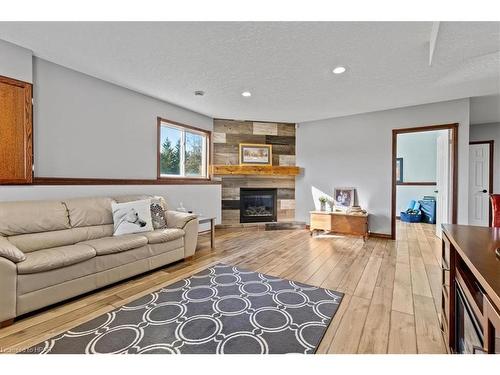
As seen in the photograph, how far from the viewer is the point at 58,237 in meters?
2.37

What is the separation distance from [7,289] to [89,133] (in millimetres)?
2062

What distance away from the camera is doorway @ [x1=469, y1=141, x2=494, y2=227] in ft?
16.6

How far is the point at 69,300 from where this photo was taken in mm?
2082

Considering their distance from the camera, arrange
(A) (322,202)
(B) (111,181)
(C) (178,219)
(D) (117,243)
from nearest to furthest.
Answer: (D) (117,243), (C) (178,219), (B) (111,181), (A) (322,202)

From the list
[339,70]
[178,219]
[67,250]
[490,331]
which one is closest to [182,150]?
[178,219]

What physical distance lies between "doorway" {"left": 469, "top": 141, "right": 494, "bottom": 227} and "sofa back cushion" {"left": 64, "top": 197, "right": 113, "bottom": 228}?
6967mm

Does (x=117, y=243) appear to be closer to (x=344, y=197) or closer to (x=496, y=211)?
(x=496, y=211)


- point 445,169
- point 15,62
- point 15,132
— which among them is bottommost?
point 445,169

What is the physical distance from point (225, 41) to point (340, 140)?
3.46 metres

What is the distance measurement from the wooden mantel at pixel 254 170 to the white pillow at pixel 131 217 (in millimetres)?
2092

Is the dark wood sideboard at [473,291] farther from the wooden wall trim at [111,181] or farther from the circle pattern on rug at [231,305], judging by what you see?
the wooden wall trim at [111,181]

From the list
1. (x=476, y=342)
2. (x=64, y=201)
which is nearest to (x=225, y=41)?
(x=64, y=201)

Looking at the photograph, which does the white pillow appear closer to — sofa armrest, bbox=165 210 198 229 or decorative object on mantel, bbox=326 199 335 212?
sofa armrest, bbox=165 210 198 229
